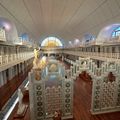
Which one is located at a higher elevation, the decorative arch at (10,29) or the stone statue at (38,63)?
the decorative arch at (10,29)

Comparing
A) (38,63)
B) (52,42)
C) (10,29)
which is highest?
(52,42)

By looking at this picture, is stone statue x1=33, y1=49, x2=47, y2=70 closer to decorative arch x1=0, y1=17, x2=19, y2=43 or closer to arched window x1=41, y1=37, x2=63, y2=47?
decorative arch x1=0, y1=17, x2=19, y2=43

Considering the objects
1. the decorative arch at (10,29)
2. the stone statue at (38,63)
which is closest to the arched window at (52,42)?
the stone statue at (38,63)

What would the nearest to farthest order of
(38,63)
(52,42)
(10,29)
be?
(10,29) < (38,63) < (52,42)

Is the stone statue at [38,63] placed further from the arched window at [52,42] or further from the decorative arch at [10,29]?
the arched window at [52,42]

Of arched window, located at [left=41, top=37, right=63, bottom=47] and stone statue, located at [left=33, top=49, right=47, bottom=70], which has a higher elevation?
arched window, located at [left=41, top=37, right=63, bottom=47]

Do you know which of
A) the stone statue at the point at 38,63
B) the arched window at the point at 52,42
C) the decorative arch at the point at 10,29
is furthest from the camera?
the arched window at the point at 52,42

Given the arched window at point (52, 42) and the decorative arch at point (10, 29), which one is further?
the arched window at point (52, 42)

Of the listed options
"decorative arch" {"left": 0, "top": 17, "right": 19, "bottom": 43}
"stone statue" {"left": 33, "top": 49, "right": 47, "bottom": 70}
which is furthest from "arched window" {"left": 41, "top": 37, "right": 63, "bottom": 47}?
"decorative arch" {"left": 0, "top": 17, "right": 19, "bottom": 43}

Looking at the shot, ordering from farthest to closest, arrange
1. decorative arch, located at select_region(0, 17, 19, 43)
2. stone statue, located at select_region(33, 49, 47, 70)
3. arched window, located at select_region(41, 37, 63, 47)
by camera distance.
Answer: arched window, located at select_region(41, 37, 63, 47)
decorative arch, located at select_region(0, 17, 19, 43)
stone statue, located at select_region(33, 49, 47, 70)

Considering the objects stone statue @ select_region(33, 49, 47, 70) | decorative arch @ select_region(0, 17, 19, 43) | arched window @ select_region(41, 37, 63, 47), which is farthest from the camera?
arched window @ select_region(41, 37, 63, 47)

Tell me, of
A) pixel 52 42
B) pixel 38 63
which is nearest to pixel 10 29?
pixel 38 63

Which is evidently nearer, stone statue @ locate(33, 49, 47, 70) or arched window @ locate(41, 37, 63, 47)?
stone statue @ locate(33, 49, 47, 70)

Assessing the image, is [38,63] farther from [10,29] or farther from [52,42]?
[52,42]
